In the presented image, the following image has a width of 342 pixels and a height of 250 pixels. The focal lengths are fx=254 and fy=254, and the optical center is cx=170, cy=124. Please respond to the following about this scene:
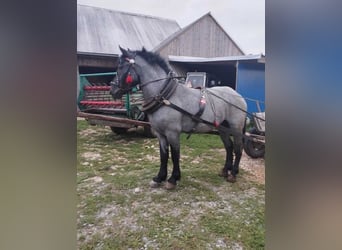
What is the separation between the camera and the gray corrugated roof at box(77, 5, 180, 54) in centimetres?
837

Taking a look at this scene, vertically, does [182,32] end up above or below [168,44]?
above

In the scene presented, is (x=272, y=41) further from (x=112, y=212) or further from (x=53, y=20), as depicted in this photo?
→ (x=112, y=212)

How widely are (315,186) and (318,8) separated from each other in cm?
35

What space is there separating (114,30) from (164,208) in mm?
8671

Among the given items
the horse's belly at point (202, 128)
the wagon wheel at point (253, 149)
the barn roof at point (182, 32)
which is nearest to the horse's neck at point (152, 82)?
the horse's belly at point (202, 128)

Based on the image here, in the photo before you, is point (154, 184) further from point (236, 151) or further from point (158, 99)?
point (236, 151)

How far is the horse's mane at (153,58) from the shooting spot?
100 inches

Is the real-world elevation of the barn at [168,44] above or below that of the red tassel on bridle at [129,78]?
above

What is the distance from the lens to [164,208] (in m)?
2.20

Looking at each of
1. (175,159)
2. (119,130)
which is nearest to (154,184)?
(175,159)

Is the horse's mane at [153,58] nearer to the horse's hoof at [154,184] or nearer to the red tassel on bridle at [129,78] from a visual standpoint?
the red tassel on bridle at [129,78]

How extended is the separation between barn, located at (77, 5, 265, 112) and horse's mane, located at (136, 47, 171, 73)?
3.32 metres

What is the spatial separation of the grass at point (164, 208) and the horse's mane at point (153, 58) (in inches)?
40.8

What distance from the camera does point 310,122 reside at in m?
0.50
